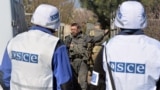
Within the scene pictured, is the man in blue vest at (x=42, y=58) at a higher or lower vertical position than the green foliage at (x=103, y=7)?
higher

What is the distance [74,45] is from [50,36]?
6.49 m

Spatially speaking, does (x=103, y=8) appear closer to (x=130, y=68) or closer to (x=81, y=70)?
(x=81, y=70)

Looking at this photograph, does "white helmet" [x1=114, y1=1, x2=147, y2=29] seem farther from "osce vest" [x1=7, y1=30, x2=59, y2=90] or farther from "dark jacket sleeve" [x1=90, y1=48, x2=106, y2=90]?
"osce vest" [x1=7, y1=30, x2=59, y2=90]

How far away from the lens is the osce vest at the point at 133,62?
3922 millimetres

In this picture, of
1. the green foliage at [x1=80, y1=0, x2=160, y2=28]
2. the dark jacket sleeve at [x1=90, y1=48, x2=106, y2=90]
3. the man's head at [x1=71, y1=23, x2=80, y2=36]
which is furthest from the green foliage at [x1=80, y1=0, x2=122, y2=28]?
the dark jacket sleeve at [x1=90, y1=48, x2=106, y2=90]

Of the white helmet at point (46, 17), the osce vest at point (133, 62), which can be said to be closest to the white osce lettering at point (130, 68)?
the osce vest at point (133, 62)

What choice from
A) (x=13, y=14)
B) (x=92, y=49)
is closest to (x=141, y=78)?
(x=13, y=14)

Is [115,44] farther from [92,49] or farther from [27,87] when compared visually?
[92,49]

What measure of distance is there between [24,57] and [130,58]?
3.19 feet

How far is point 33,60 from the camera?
4.30 meters

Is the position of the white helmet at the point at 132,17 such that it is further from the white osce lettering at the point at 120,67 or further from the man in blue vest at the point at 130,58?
the white osce lettering at the point at 120,67

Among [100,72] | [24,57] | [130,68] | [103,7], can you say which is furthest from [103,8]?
[130,68]

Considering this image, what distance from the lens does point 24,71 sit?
4.35 meters

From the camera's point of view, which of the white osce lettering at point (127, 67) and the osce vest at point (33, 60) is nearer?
the white osce lettering at point (127, 67)
